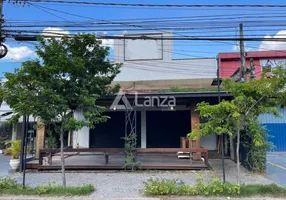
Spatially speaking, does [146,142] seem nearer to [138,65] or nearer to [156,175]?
[156,175]

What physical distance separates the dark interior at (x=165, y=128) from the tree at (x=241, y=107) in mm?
9335

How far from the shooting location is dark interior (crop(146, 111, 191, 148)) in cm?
1606

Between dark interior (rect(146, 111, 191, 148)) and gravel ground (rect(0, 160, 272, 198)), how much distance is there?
5604 mm

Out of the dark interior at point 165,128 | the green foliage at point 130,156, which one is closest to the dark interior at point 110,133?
the dark interior at point 165,128

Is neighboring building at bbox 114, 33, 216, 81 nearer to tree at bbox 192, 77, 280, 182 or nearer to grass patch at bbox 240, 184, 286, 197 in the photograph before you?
tree at bbox 192, 77, 280, 182

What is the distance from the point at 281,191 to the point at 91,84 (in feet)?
20.2

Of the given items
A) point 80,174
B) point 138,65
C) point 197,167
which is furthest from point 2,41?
point 138,65

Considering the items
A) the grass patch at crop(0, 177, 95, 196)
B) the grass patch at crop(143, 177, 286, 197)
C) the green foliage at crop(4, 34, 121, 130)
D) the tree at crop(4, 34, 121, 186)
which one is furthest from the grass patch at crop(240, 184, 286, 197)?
the tree at crop(4, 34, 121, 186)

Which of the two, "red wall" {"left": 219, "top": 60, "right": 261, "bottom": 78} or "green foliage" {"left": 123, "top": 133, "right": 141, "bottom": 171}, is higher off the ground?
"red wall" {"left": 219, "top": 60, "right": 261, "bottom": 78}

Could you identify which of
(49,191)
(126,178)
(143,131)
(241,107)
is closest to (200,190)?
(241,107)

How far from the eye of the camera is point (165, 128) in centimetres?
1631

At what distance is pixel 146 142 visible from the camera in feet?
52.4

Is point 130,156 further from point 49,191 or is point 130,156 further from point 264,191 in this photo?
point 264,191

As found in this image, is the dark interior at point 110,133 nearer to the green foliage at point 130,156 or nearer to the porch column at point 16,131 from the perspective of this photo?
the porch column at point 16,131
